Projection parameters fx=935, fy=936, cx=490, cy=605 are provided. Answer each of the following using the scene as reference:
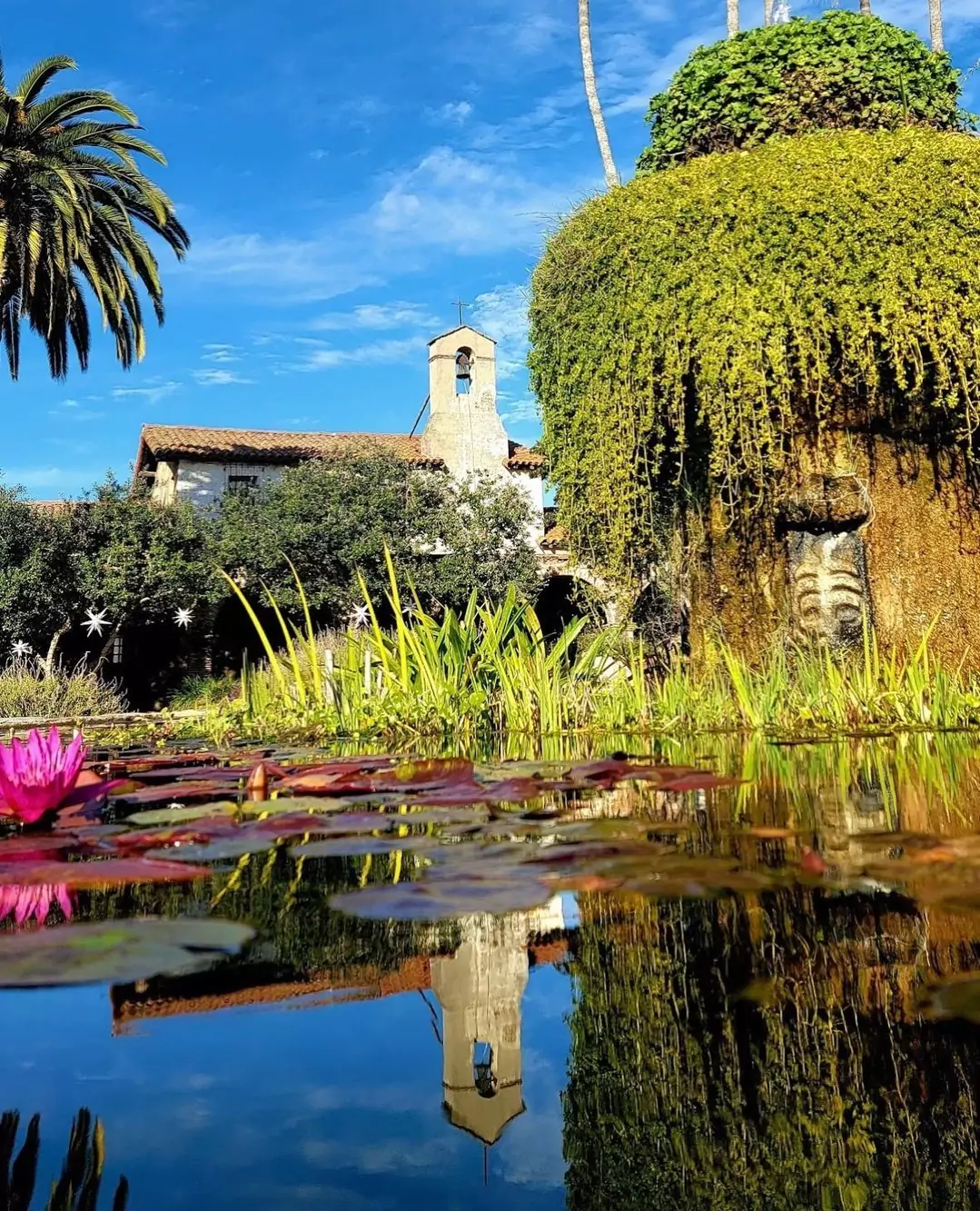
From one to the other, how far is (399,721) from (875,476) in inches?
146

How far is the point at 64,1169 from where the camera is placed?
0.67 metres

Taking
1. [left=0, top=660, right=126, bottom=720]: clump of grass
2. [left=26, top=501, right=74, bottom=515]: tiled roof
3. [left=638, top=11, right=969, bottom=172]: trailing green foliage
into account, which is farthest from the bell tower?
[left=638, top=11, right=969, bottom=172]: trailing green foliage

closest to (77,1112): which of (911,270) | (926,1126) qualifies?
(926,1126)

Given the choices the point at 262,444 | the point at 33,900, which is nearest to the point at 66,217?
the point at 262,444

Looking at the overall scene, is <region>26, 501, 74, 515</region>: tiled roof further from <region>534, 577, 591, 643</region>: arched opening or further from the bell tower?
<region>534, 577, 591, 643</region>: arched opening

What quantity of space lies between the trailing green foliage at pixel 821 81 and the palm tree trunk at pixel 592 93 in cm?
534

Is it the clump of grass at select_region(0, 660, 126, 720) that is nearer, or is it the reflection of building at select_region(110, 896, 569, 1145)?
the reflection of building at select_region(110, 896, 569, 1145)

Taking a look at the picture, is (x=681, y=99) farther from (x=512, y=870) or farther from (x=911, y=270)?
(x=512, y=870)

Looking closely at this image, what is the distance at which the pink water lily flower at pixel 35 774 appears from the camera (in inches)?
81.7

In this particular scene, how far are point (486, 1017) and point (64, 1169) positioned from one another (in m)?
0.44

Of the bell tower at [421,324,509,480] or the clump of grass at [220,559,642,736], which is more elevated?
the bell tower at [421,324,509,480]

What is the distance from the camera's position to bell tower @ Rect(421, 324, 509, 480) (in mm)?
23969

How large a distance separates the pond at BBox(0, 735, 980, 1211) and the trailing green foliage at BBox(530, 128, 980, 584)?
15.8ft

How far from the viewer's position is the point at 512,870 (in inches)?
61.4
